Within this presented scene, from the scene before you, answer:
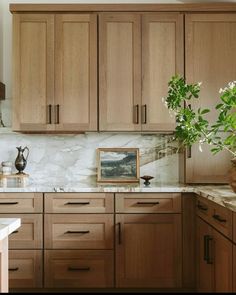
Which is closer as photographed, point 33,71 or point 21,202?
point 21,202

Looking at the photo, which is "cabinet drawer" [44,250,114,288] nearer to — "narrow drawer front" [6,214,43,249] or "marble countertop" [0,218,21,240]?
"narrow drawer front" [6,214,43,249]

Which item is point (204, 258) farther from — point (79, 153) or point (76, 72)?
point (76, 72)

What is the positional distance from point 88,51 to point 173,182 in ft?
4.69

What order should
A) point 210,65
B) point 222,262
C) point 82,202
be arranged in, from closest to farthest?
point 222,262 < point 82,202 < point 210,65

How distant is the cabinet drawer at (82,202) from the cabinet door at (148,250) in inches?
5.8

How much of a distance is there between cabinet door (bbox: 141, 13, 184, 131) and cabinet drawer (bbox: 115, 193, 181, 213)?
1.98 feet

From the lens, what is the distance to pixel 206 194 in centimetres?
262

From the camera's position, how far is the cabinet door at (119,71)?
3.31 metres

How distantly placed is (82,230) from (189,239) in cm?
85

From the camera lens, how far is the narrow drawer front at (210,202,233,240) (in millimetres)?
2104

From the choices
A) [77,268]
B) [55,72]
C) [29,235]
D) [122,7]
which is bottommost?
[77,268]

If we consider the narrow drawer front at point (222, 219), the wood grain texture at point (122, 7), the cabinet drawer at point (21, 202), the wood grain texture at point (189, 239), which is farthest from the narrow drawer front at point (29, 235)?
the wood grain texture at point (122, 7)

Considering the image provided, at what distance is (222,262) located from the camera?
2256 mm

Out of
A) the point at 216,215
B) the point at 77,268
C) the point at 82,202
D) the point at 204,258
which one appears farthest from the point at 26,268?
the point at 216,215
